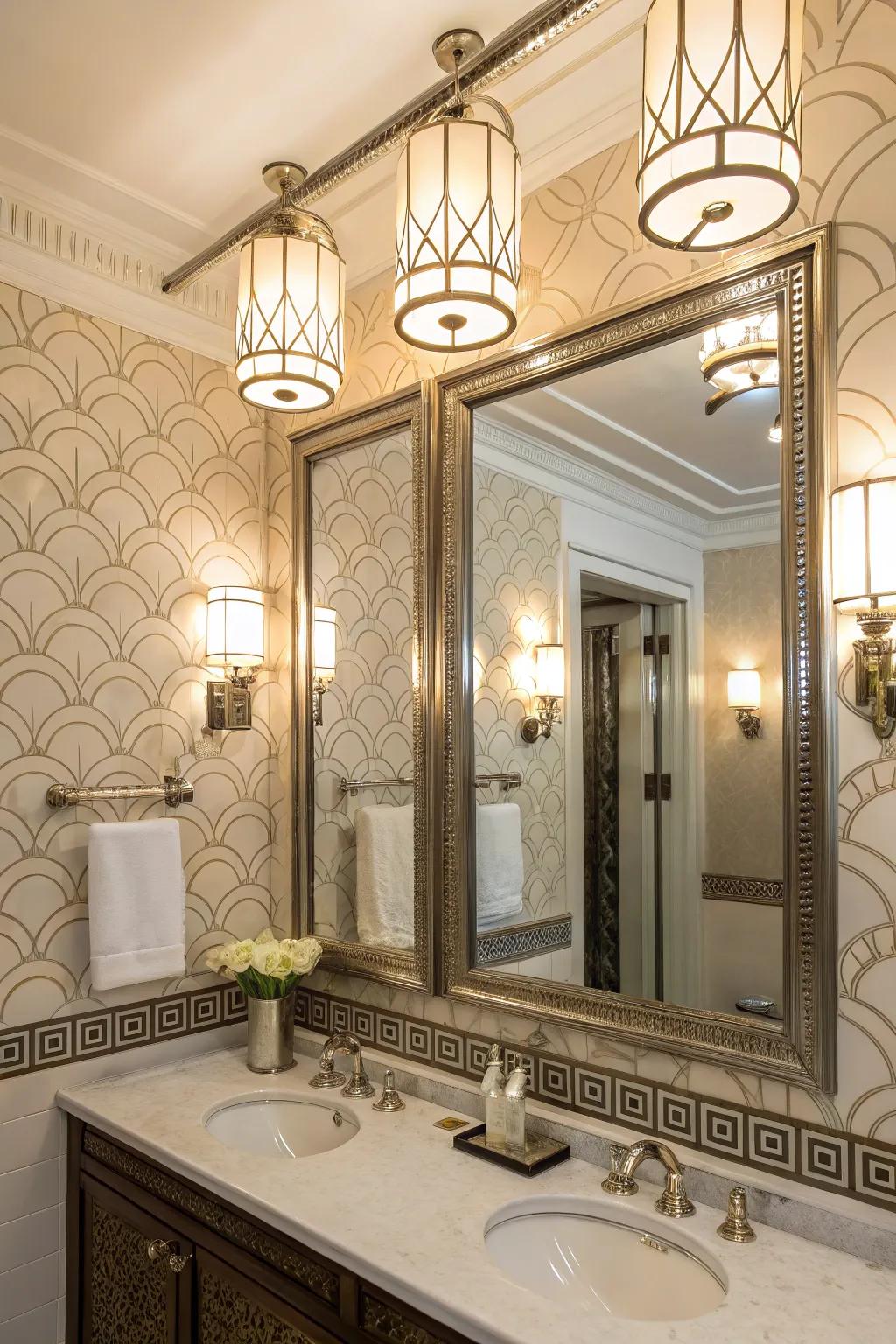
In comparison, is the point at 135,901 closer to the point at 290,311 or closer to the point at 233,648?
the point at 233,648

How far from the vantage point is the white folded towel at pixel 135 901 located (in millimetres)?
1923

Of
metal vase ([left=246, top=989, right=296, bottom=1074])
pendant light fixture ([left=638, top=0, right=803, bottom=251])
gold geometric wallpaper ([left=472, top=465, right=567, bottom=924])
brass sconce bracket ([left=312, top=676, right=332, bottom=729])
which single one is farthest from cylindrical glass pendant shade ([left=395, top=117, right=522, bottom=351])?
metal vase ([left=246, top=989, right=296, bottom=1074])

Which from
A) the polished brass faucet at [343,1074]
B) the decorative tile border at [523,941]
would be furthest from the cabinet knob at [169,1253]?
the decorative tile border at [523,941]

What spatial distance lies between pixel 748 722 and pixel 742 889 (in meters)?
0.25

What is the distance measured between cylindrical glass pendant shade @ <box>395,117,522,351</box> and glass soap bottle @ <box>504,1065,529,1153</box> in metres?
1.20

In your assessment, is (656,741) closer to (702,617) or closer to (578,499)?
(702,617)

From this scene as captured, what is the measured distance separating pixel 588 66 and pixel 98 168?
97 cm

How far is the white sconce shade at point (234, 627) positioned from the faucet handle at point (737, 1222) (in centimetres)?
143

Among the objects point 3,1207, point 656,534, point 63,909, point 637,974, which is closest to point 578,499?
point 656,534

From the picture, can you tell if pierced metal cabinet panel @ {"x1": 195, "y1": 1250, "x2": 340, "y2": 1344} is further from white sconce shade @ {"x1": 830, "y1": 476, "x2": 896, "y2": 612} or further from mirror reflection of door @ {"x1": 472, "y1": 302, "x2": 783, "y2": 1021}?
white sconce shade @ {"x1": 830, "y1": 476, "x2": 896, "y2": 612}

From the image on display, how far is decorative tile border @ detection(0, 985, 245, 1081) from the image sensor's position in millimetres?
1865

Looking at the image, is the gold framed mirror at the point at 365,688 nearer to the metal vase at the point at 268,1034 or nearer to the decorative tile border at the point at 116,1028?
A: the metal vase at the point at 268,1034

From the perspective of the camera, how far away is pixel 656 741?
60.8 inches

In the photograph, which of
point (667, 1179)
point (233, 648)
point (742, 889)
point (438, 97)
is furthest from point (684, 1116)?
point (438, 97)
